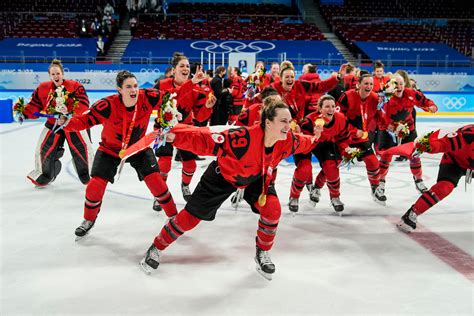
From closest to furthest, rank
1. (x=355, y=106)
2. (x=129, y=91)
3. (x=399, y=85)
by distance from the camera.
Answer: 1. (x=129, y=91)
2. (x=355, y=106)
3. (x=399, y=85)

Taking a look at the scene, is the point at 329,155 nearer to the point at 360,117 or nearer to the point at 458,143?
the point at 360,117

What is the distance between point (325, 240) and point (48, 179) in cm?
358

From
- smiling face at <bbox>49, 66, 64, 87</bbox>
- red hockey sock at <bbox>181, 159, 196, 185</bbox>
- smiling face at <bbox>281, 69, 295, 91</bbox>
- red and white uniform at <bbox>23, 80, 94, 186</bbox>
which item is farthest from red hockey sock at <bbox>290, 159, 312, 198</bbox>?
smiling face at <bbox>49, 66, 64, 87</bbox>

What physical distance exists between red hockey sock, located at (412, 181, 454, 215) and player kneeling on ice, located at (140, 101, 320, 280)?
1441mm

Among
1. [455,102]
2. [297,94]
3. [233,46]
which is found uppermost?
[297,94]

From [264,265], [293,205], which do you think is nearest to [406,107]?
[293,205]

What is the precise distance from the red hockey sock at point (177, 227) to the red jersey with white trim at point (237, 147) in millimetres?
386

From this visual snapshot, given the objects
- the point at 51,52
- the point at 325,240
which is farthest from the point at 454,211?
the point at 51,52

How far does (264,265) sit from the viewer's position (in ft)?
11.9

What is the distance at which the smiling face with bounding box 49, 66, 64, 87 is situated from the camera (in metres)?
5.80

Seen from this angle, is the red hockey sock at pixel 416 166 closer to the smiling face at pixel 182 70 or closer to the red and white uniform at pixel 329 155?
the red and white uniform at pixel 329 155

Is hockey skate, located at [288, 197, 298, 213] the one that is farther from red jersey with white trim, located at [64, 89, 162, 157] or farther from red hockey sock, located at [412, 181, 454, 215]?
red jersey with white trim, located at [64, 89, 162, 157]

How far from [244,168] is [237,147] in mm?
167

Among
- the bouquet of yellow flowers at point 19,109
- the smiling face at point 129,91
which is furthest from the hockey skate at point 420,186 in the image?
the bouquet of yellow flowers at point 19,109
